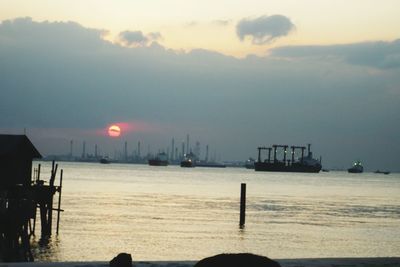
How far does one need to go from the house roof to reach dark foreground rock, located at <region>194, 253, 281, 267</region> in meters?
29.8

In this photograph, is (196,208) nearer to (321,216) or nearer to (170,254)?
(321,216)

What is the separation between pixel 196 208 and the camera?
77.4 m

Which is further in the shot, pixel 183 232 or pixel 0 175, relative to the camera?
pixel 183 232

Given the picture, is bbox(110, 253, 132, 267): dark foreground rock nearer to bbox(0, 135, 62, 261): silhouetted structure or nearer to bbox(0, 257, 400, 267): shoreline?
bbox(0, 257, 400, 267): shoreline

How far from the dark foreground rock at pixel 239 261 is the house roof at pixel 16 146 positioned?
29757mm

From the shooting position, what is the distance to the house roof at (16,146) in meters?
37.2

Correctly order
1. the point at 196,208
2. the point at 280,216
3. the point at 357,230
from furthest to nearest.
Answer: the point at 196,208
the point at 280,216
the point at 357,230

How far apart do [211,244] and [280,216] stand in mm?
26707

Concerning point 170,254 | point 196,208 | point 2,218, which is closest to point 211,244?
point 170,254

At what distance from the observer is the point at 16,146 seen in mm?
37656

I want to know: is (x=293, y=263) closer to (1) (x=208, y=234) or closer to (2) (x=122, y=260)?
(2) (x=122, y=260)

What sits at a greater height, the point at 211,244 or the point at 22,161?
the point at 22,161

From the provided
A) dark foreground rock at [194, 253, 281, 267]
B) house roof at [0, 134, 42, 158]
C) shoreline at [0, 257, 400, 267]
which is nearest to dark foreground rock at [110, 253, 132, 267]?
dark foreground rock at [194, 253, 281, 267]

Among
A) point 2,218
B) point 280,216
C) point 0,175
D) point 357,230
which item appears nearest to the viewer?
point 2,218
